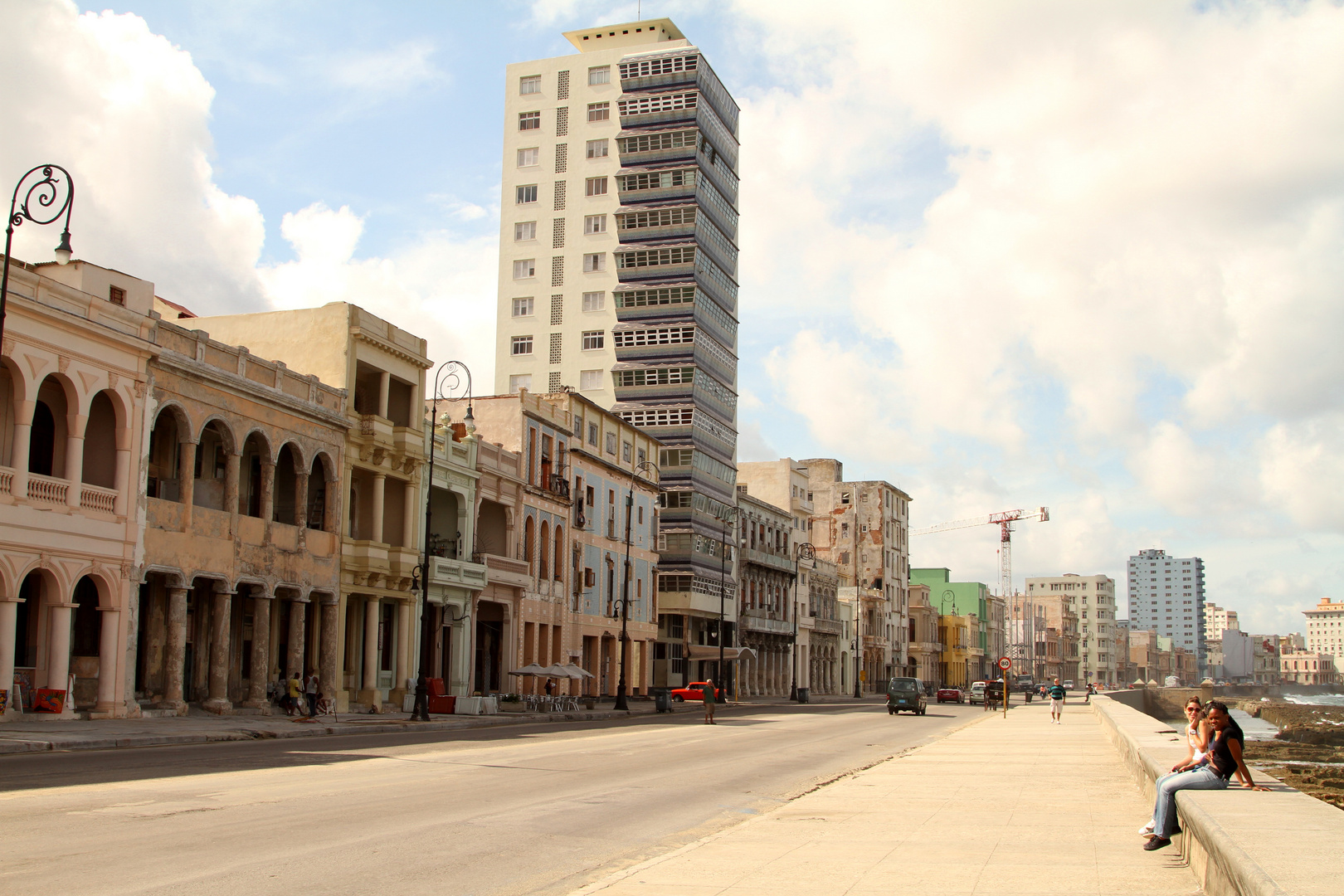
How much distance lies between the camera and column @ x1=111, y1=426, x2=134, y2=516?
33.0 meters

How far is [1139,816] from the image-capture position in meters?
15.2

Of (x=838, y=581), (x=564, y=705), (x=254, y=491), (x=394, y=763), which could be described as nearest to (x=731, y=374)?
(x=838, y=581)

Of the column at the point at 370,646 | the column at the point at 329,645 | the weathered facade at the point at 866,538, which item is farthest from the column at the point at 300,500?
the weathered facade at the point at 866,538

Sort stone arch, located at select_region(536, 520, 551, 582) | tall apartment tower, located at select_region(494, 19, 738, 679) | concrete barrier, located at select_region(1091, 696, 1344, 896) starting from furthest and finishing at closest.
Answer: tall apartment tower, located at select_region(494, 19, 738, 679) → stone arch, located at select_region(536, 520, 551, 582) → concrete barrier, located at select_region(1091, 696, 1344, 896)

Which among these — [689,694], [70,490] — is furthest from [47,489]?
[689,694]

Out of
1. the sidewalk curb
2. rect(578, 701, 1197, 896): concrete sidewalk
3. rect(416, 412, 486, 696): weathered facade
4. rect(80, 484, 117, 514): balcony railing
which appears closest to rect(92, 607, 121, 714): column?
rect(80, 484, 117, 514): balcony railing

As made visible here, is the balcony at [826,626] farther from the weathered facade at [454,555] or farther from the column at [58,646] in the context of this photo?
the column at [58,646]

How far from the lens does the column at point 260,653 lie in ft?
126

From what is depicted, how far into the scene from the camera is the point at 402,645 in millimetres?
47438

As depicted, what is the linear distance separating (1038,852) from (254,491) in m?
33.6

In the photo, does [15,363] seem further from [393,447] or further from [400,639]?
[400,639]

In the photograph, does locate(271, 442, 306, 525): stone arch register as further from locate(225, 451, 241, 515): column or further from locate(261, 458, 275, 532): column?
locate(225, 451, 241, 515): column

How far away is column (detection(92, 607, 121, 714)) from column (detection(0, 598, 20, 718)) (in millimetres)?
2736

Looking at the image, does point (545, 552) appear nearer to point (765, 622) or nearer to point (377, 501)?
point (377, 501)
